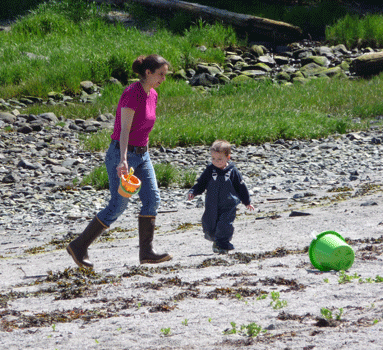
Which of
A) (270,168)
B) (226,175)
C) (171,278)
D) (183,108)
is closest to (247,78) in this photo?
(183,108)

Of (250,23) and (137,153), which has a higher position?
(137,153)

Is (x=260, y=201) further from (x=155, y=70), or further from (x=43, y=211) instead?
(x=155, y=70)

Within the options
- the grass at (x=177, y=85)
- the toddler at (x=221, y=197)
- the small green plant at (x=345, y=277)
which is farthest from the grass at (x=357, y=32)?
the small green plant at (x=345, y=277)

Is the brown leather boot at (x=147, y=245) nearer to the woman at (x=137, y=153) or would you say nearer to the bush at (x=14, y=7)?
the woman at (x=137, y=153)

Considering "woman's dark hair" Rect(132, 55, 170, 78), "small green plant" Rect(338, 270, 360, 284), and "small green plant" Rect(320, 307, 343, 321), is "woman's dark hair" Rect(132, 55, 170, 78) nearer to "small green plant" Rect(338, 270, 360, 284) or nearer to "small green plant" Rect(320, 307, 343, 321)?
"small green plant" Rect(338, 270, 360, 284)

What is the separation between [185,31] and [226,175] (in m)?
17.9

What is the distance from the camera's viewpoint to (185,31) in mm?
22875

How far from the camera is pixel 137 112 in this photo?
16.8 feet

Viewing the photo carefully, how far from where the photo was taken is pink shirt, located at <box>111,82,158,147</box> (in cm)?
504

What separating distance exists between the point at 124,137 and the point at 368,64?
15.7 metres

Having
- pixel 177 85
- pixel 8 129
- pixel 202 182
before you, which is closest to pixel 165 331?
pixel 202 182

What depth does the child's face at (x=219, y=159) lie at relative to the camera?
18.5ft

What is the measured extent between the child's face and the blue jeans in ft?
2.16

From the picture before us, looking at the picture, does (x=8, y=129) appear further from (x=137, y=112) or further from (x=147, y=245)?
(x=137, y=112)
